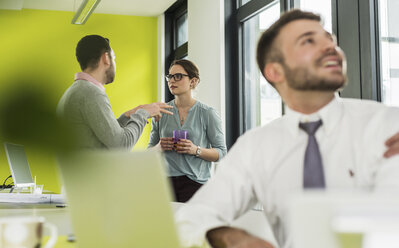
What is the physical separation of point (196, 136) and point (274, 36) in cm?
159

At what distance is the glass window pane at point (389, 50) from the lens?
258 centimetres

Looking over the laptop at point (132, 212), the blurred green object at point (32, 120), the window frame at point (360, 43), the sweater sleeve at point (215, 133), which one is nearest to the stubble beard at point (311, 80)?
the laptop at point (132, 212)

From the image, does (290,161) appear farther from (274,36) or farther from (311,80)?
(274,36)

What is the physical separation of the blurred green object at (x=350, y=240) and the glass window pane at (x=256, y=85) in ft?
11.6

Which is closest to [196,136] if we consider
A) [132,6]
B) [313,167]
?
[313,167]

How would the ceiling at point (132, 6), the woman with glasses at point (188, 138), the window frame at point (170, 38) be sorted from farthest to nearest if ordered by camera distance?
1. the window frame at point (170, 38)
2. the ceiling at point (132, 6)
3. the woman with glasses at point (188, 138)

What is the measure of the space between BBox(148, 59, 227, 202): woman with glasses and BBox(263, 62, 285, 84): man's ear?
4.54 ft

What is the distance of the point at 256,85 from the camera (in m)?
4.33

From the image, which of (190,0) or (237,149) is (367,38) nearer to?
(237,149)

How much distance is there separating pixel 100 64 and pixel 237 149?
1166mm

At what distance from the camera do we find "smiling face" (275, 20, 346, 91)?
4.00ft

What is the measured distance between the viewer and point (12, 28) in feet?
0.74

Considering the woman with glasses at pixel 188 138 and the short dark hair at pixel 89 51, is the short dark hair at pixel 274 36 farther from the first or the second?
the woman with glasses at pixel 188 138

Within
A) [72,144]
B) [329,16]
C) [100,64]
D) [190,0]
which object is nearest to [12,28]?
[72,144]
